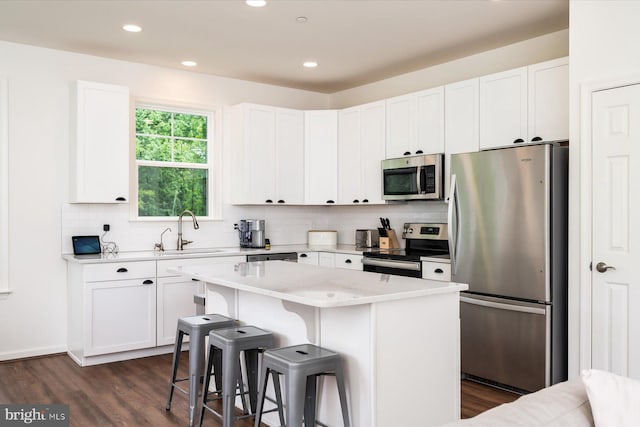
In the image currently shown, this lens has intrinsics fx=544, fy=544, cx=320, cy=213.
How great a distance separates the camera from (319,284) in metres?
2.86

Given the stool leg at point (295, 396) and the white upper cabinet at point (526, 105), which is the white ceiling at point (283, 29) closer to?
the white upper cabinet at point (526, 105)

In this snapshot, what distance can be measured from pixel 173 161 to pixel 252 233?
112 centimetres

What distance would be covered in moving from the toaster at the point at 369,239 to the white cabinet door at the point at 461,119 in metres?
1.15

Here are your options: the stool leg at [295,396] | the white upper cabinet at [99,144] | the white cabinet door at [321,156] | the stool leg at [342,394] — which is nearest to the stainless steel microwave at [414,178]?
the white cabinet door at [321,156]

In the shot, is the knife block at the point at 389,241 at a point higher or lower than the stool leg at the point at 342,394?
higher

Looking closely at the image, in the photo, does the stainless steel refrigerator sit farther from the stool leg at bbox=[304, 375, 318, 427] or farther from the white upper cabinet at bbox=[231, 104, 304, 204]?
the white upper cabinet at bbox=[231, 104, 304, 204]

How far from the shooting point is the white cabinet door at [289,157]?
5938mm

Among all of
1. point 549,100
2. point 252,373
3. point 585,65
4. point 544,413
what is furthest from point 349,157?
point 544,413

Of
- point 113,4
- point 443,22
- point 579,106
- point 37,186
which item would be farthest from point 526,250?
point 37,186

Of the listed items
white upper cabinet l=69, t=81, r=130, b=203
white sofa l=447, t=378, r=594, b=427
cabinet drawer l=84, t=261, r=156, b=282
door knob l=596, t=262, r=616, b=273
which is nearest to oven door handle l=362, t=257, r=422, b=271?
door knob l=596, t=262, r=616, b=273

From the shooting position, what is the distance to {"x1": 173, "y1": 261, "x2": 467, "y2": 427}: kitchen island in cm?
255

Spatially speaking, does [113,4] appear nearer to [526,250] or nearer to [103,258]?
[103,258]

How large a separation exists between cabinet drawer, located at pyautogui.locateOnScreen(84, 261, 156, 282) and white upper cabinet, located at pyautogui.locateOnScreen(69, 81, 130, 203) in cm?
64

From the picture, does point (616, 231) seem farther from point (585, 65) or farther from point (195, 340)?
point (195, 340)
